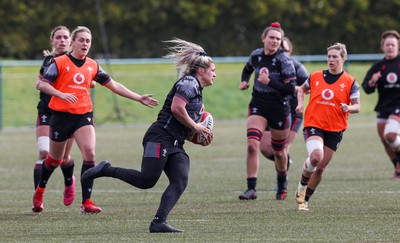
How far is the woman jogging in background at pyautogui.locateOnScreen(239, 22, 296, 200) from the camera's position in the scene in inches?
453

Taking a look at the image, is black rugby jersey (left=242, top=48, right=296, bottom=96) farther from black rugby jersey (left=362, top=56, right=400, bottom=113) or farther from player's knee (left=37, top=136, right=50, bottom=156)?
black rugby jersey (left=362, top=56, right=400, bottom=113)

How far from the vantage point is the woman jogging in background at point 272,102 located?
37.7ft

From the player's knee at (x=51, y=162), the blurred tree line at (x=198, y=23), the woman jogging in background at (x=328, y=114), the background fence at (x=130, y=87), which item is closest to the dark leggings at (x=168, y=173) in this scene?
the player's knee at (x=51, y=162)

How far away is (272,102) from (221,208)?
1674 millimetres

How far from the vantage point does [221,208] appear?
34.9 ft

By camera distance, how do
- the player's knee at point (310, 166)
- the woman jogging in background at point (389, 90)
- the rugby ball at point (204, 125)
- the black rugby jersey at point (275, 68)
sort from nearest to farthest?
the rugby ball at point (204, 125)
the player's knee at point (310, 166)
the black rugby jersey at point (275, 68)
the woman jogging in background at point (389, 90)

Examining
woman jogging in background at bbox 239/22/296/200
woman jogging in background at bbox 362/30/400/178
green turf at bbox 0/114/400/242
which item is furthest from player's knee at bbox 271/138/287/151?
woman jogging in background at bbox 362/30/400/178

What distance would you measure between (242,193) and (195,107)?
147 inches

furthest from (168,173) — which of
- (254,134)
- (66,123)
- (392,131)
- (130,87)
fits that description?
(130,87)

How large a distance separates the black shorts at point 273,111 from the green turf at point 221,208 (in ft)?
2.87

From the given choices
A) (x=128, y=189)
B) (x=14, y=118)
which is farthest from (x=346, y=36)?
(x=128, y=189)

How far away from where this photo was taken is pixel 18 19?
1540 inches

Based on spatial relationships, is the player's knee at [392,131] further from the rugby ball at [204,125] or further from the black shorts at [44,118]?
the rugby ball at [204,125]

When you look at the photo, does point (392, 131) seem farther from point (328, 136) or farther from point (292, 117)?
point (328, 136)
